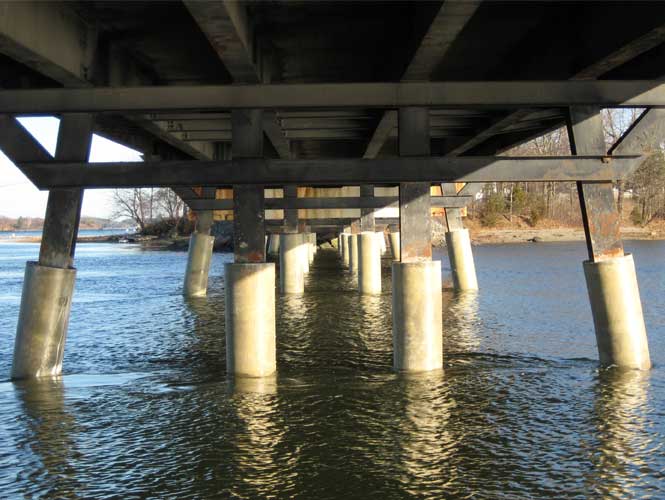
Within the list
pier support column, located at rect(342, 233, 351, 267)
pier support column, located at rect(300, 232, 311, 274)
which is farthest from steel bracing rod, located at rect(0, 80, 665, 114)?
pier support column, located at rect(342, 233, 351, 267)

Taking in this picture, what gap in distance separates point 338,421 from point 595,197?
495cm

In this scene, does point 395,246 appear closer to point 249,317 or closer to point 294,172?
point 249,317

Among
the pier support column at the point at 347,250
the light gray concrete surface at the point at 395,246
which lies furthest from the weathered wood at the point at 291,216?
the pier support column at the point at 347,250

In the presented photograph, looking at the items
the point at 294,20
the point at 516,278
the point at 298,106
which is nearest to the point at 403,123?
the point at 298,106

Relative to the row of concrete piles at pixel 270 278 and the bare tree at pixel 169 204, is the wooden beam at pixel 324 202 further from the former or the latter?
the bare tree at pixel 169 204

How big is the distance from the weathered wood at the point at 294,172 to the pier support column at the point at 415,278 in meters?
0.46

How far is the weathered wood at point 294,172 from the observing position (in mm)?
10297

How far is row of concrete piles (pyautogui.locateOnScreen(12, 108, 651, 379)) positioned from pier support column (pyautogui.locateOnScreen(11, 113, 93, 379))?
0.05ft

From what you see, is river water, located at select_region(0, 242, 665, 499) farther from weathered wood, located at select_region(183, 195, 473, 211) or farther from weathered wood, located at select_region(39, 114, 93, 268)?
weathered wood, located at select_region(183, 195, 473, 211)

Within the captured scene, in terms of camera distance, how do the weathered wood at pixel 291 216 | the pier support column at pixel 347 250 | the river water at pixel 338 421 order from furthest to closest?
the pier support column at pixel 347 250
the weathered wood at pixel 291 216
the river water at pixel 338 421

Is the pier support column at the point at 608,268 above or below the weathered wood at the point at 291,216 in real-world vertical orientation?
below

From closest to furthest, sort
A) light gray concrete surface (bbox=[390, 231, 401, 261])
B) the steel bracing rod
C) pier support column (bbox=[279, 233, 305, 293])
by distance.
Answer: the steel bracing rod, pier support column (bbox=[279, 233, 305, 293]), light gray concrete surface (bbox=[390, 231, 401, 261])

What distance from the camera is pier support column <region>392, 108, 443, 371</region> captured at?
34.8 feet

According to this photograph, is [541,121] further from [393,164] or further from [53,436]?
[53,436]
